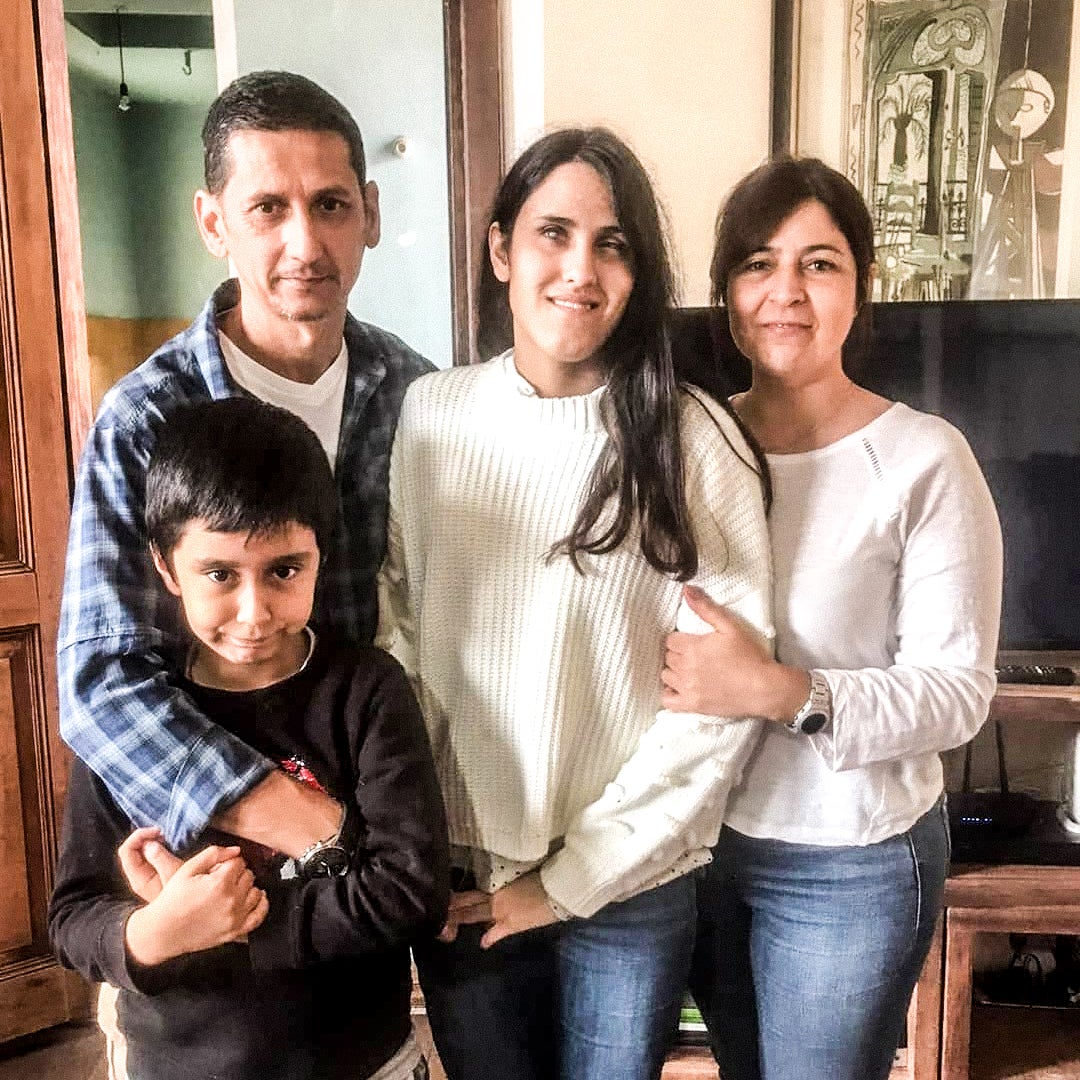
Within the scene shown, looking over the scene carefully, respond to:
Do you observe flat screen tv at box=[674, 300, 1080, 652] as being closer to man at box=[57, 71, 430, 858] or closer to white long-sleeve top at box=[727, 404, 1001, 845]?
white long-sleeve top at box=[727, 404, 1001, 845]

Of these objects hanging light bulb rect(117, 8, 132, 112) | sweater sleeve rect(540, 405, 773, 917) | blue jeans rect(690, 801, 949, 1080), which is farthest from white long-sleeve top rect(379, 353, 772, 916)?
hanging light bulb rect(117, 8, 132, 112)

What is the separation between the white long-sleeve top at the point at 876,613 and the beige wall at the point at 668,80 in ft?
1.25

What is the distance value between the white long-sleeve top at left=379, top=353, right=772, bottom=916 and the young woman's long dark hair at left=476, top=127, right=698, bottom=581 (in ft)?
0.05

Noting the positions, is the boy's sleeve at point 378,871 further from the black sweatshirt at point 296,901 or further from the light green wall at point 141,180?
the light green wall at point 141,180

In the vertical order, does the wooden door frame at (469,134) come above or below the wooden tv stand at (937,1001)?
above

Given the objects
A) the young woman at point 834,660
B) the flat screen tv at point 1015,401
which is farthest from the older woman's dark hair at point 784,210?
the flat screen tv at point 1015,401

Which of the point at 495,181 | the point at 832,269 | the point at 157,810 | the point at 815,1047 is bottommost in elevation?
the point at 815,1047

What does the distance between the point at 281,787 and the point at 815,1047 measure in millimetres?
616

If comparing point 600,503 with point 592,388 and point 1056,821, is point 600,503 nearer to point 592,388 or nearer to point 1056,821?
point 592,388

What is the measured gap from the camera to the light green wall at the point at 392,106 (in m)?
1.19

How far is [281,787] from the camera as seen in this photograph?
926 mm

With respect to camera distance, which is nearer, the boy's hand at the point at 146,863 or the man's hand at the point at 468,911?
the boy's hand at the point at 146,863

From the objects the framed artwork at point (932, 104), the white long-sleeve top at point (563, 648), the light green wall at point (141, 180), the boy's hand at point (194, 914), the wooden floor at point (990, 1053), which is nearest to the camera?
the boy's hand at point (194, 914)

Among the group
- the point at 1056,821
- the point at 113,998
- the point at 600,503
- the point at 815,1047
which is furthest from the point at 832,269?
the point at 113,998
